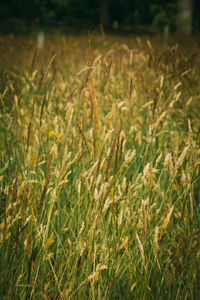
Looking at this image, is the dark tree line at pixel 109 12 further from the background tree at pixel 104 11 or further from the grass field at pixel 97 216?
the grass field at pixel 97 216

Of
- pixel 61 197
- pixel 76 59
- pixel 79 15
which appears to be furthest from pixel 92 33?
pixel 79 15

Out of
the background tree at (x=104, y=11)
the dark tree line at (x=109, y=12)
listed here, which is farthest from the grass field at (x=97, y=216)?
the background tree at (x=104, y=11)

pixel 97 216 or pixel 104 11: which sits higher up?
pixel 104 11

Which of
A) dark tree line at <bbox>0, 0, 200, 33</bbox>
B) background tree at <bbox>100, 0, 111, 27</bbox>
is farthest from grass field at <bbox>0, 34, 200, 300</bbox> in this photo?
background tree at <bbox>100, 0, 111, 27</bbox>

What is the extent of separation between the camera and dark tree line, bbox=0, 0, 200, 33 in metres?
8.78

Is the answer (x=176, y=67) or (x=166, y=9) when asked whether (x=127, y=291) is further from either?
(x=166, y=9)

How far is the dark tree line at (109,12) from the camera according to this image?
878 cm

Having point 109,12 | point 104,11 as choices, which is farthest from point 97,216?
point 109,12

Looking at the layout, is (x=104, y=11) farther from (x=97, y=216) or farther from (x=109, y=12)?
(x=97, y=216)

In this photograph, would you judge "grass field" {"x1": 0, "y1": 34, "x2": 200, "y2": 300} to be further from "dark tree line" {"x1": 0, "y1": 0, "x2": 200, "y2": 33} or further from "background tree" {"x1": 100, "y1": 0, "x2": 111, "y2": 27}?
"background tree" {"x1": 100, "y1": 0, "x2": 111, "y2": 27}

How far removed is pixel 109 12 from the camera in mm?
26844

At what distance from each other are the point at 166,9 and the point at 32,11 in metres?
4.24

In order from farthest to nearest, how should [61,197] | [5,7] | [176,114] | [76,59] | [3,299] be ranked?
1. [5,7]
2. [76,59]
3. [176,114]
4. [61,197]
5. [3,299]

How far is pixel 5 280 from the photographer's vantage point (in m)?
0.96
